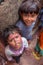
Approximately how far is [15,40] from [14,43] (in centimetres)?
1

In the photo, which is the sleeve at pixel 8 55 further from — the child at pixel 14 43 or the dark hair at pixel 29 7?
the dark hair at pixel 29 7

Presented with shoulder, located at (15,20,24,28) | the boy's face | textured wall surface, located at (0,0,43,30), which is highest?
textured wall surface, located at (0,0,43,30)

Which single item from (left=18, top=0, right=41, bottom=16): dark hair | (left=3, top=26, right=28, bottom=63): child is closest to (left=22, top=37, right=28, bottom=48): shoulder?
(left=3, top=26, right=28, bottom=63): child

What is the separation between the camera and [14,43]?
91 cm

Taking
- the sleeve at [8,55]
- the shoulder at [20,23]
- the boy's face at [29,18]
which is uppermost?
the boy's face at [29,18]

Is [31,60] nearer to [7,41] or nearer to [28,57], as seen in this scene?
[28,57]

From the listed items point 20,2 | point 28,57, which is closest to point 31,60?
point 28,57

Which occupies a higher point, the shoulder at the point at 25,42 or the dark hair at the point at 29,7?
the dark hair at the point at 29,7

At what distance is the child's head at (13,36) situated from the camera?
90cm

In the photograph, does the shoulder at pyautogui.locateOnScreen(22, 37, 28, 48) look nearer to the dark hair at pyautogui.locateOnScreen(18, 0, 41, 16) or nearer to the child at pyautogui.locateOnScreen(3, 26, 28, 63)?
the child at pyautogui.locateOnScreen(3, 26, 28, 63)

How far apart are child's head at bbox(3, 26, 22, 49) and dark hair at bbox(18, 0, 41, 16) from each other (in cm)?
8

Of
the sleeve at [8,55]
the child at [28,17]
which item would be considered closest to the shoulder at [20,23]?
the child at [28,17]

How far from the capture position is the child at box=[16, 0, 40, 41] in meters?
0.92

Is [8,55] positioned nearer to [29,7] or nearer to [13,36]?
[13,36]
